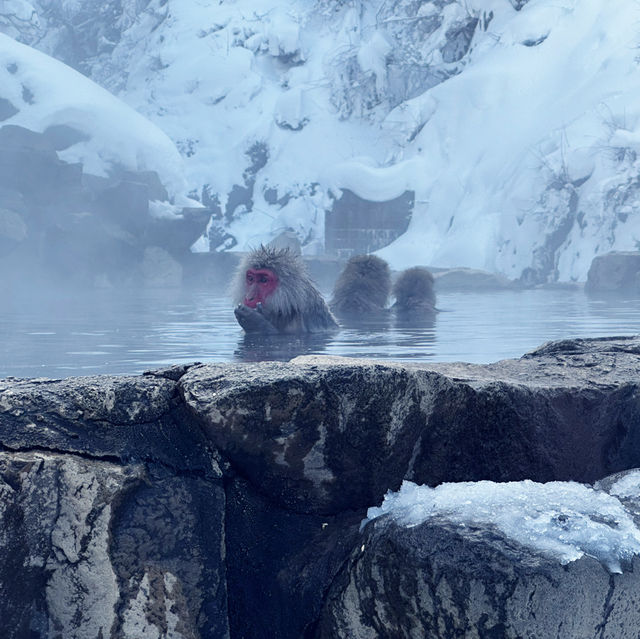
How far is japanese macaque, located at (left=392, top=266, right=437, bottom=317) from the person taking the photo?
24.0 ft

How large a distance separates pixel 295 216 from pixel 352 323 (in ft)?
70.8

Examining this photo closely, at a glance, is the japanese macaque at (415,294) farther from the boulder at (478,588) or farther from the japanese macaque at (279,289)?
the boulder at (478,588)

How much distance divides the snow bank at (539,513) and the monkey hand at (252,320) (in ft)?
11.3

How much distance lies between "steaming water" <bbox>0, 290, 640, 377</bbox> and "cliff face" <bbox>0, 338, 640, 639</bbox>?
7.04ft

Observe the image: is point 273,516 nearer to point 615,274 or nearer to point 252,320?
point 252,320

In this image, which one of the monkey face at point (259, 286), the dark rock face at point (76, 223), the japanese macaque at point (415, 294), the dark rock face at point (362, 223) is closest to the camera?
the monkey face at point (259, 286)

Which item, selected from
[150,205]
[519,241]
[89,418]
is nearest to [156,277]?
[150,205]

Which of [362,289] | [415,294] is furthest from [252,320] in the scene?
[415,294]

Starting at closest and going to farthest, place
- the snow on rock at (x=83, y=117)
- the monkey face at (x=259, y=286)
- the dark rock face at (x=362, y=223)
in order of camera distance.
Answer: the monkey face at (x=259, y=286) → the snow on rock at (x=83, y=117) → the dark rock face at (x=362, y=223)

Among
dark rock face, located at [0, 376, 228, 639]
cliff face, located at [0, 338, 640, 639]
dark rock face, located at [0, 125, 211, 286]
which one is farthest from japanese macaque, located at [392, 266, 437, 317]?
dark rock face, located at [0, 125, 211, 286]

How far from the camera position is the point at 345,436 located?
4.81 feet

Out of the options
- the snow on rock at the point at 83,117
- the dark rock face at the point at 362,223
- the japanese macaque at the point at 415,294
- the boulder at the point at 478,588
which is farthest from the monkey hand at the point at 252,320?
the dark rock face at the point at 362,223

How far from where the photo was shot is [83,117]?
1834cm

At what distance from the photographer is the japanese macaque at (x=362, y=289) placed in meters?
6.98
